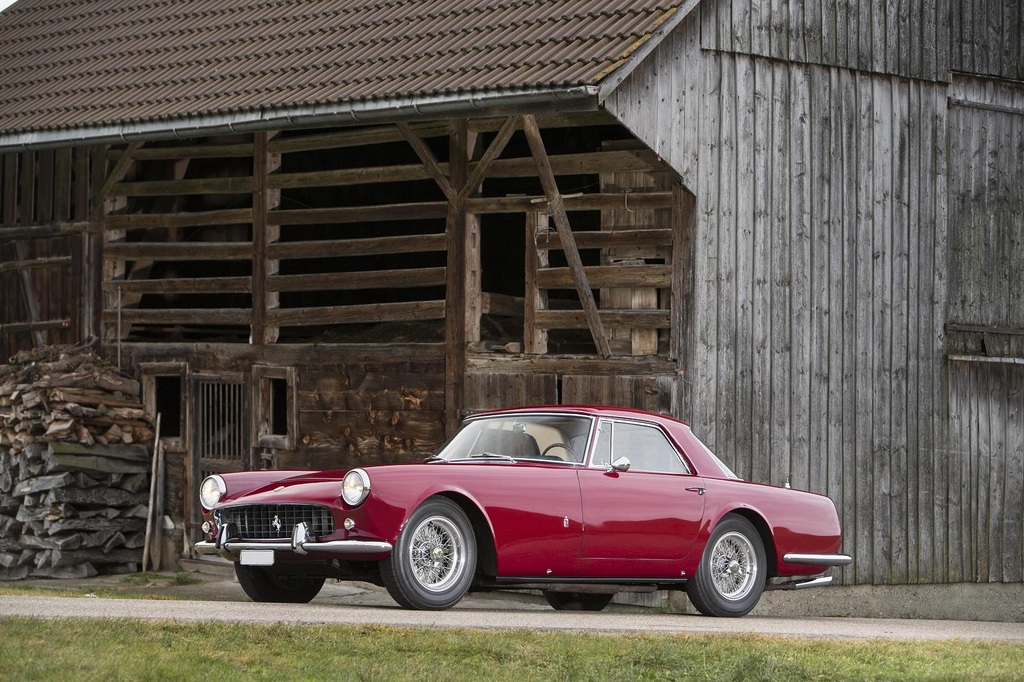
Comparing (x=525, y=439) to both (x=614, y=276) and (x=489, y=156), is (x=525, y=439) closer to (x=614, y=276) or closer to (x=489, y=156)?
(x=614, y=276)

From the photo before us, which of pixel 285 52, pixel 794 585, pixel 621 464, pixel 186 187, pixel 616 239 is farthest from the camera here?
pixel 186 187

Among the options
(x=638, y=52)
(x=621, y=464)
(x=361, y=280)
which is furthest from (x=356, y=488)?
(x=361, y=280)

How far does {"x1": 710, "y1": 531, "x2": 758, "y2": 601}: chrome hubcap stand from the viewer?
38.3 ft

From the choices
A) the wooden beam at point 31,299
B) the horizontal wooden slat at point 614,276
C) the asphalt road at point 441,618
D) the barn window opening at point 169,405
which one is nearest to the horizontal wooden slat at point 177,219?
the wooden beam at point 31,299

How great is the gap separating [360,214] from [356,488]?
23.6 feet

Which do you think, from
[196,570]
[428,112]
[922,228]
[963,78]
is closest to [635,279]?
[428,112]

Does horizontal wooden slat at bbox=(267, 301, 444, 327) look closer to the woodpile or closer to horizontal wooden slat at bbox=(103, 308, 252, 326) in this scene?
horizontal wooden slat at bbox=(103, 308, 252, 326)

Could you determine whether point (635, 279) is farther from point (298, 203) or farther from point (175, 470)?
point (175, 470)

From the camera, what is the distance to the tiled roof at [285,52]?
1381cm

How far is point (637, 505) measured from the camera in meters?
11.0

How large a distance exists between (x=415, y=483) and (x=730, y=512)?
279 cm

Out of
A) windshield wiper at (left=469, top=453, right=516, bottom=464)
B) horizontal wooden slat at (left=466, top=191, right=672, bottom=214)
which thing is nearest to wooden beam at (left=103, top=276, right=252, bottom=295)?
horizontal wooden slat at (left=466, top=191, right=672, bottom=214)

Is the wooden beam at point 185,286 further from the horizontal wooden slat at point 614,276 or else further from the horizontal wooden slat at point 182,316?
the horizontal wooden slat at point 614,276

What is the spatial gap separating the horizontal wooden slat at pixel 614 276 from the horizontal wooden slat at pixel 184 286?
12.6 feet
